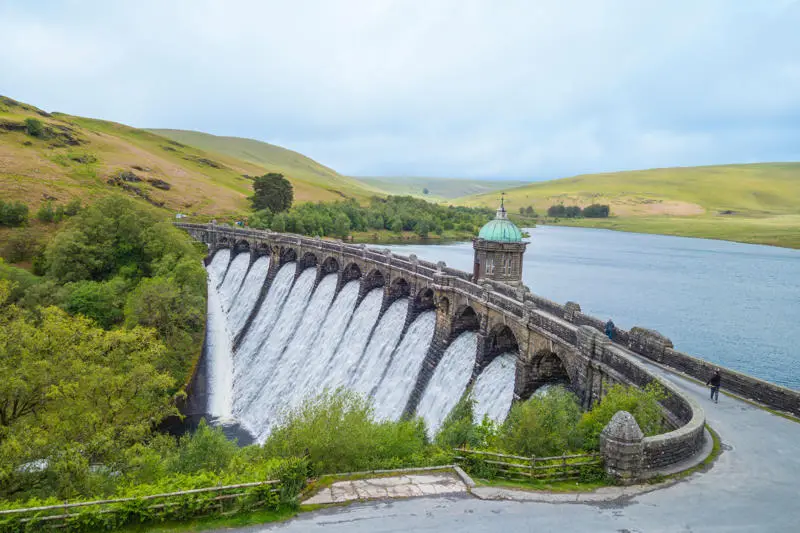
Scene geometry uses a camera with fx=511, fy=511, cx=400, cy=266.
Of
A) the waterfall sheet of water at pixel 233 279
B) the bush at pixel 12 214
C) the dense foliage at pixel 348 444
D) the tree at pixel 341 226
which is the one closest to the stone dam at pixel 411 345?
the waterfall sheet of water at pixel 233 279

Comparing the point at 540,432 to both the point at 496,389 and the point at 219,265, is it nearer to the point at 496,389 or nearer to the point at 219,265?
the point at 496,389

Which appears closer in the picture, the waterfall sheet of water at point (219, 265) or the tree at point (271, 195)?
the waterfall sheet of water at point (219, 265)

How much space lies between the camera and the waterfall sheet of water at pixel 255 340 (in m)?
51.7

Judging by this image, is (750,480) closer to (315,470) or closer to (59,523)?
(315,470)

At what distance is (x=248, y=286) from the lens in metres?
74.2

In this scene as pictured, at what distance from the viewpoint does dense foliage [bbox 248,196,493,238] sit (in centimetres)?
12244

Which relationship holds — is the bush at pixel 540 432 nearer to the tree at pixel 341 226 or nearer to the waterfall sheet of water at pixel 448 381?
the waterfall sheet of water at pixel 448 381

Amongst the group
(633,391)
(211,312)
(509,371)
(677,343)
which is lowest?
(211,312)

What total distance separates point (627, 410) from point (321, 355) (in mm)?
34481

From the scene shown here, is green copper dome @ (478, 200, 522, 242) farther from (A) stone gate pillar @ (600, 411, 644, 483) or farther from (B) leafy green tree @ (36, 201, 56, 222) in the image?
(B) leafy green tree @ (36, 201, 56, 222)

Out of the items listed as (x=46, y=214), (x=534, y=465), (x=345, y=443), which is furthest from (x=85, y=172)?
(x=534, y=465)

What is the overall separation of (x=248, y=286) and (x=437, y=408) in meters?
49.9

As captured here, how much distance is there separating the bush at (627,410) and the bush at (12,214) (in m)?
99.7

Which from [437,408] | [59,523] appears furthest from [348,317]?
[59,523]
